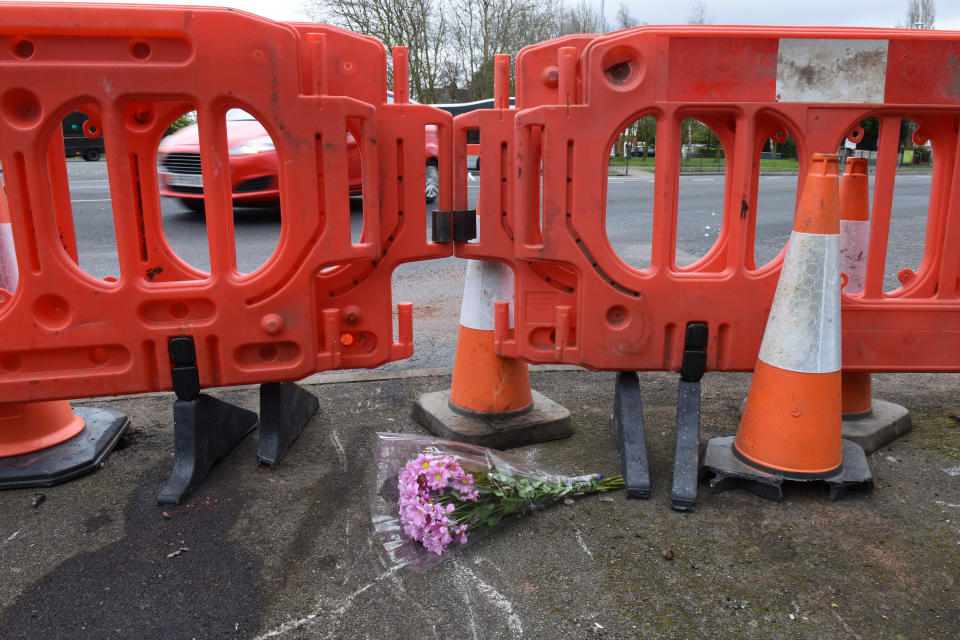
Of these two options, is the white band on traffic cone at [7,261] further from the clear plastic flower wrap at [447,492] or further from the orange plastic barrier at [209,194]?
the clear plastic flower wrap at [447,492]

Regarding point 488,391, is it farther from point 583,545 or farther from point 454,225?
point 583,545

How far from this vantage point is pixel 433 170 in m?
13.4

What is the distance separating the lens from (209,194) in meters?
2.91

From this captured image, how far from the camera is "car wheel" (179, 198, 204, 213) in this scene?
10651 millimetres

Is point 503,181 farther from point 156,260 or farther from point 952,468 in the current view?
point 952,468

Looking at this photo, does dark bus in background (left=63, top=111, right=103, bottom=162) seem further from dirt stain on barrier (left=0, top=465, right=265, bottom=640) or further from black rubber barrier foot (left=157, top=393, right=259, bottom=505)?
dirt stain on barrier (left=0, top=465, right=265, bottom=640)

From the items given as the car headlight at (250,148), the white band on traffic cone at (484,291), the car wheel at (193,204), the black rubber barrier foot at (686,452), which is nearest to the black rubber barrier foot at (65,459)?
the white band on traffic cone at (484,291)

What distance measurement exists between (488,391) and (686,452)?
998mm

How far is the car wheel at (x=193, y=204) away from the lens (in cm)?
1065

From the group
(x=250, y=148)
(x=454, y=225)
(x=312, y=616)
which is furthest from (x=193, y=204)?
(x=312, y=616)

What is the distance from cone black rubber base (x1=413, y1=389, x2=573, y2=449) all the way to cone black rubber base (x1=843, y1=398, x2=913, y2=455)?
1.28 m

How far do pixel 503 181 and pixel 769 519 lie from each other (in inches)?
66.1

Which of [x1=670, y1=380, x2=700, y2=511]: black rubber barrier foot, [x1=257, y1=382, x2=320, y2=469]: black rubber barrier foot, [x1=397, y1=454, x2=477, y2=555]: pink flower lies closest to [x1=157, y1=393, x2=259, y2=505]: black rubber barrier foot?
[x1=257, y1=382, x2=320, y2=469]: black rubber barrier foot

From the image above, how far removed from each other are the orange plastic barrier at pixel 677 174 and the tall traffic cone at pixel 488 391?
0.26 m
